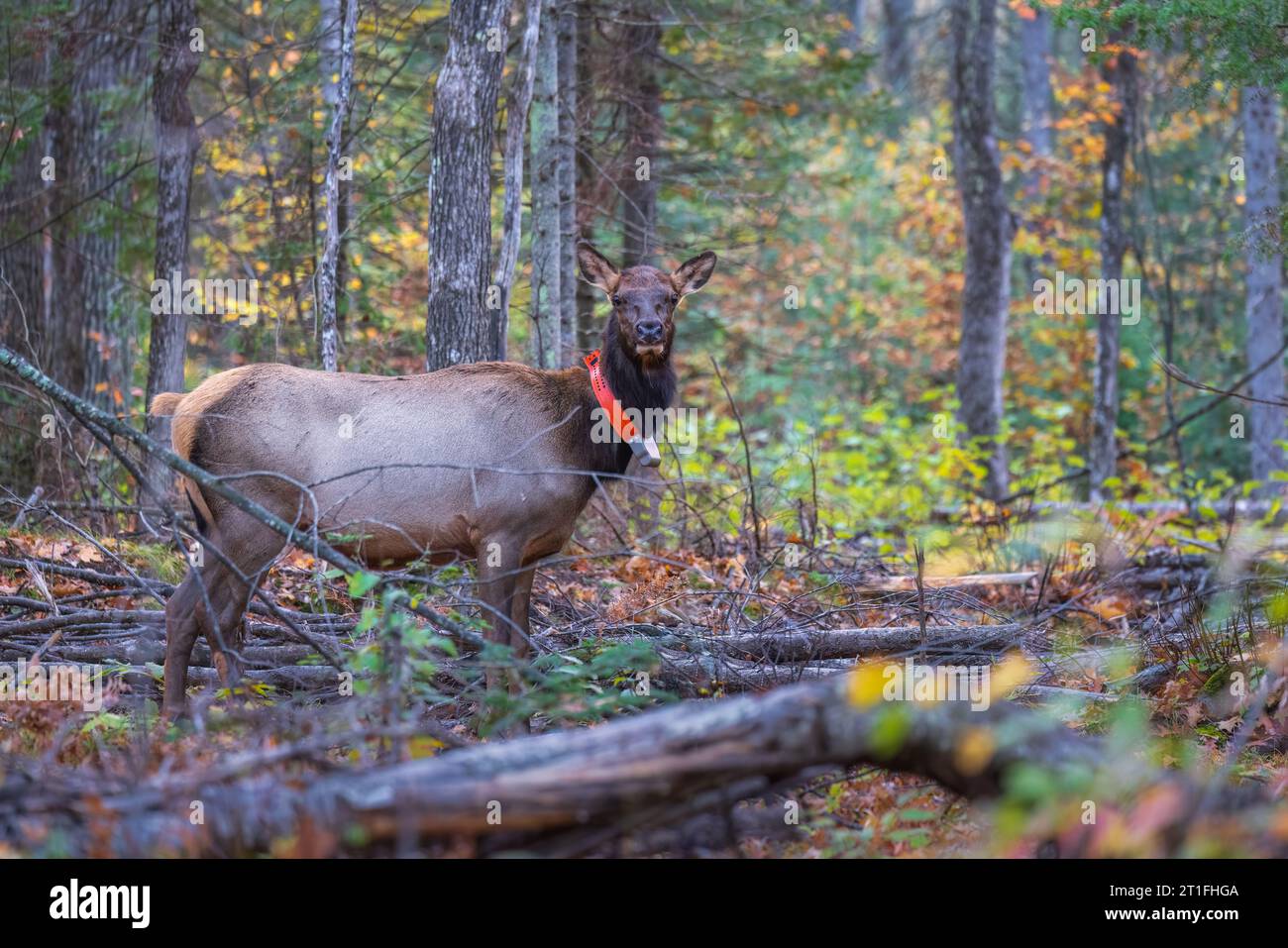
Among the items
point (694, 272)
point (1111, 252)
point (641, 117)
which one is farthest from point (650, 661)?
point (1111, 252)

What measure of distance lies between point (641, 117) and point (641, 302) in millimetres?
5664

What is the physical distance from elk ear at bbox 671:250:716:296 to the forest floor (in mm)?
2113

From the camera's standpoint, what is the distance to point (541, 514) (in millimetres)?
8203

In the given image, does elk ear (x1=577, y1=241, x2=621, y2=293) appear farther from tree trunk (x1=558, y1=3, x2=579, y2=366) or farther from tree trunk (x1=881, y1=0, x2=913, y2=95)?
tree trunk (x1=881, y1=0, x2=913, y2=95)

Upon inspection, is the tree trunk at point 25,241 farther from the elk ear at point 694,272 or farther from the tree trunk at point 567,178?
the elk ear at point 694,272

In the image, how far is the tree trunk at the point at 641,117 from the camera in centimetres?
1345

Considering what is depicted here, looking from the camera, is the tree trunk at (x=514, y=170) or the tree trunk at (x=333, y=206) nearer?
the tree trunk at (x=333, y=206)

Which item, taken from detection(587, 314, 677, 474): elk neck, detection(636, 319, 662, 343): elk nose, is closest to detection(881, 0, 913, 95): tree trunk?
detection(587, 314, 677, 474): elk neck

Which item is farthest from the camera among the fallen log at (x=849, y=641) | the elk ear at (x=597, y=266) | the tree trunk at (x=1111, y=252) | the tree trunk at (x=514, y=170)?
the tree trunk at (x=1111, y=252)

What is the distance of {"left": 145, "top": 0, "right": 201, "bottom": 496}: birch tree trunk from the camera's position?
11.6 metres

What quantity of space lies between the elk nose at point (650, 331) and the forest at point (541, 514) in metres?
0.03

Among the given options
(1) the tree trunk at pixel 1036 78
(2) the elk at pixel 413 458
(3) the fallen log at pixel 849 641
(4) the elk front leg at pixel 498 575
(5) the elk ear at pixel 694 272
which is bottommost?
(3) the fallen log at pixel 849 641

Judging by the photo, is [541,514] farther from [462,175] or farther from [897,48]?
[897,48]

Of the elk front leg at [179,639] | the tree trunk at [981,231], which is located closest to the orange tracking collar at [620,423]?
the elk front leg at [179,639]
